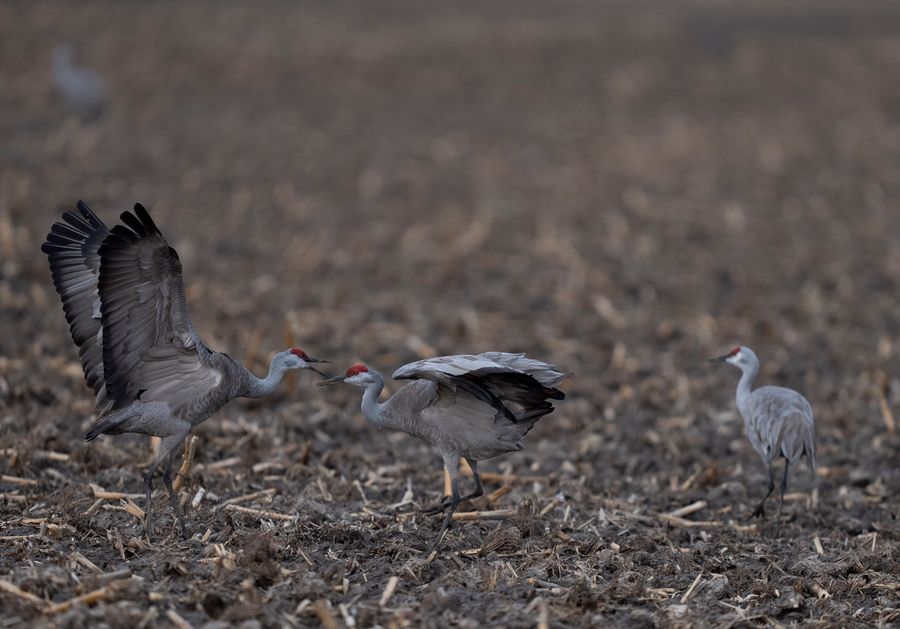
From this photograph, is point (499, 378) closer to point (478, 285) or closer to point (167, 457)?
point (167, 457)

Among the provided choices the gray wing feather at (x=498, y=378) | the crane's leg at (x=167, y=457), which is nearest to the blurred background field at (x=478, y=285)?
the crane's leg at (x=167, y=457)

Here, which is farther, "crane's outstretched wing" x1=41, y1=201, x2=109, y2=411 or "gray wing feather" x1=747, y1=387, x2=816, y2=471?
A: "gray wing feather" x1=747, y1=387, x2=816, y2=471

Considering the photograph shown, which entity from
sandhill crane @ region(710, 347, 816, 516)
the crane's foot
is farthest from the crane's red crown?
sandhill crane @ region(710, 347, 816, 516)

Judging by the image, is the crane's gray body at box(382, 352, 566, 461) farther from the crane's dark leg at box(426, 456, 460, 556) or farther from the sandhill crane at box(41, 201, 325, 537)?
the sandhill crane at box(41, 201, 325, 537)

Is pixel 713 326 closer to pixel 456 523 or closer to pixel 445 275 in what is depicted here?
pixel 445 275

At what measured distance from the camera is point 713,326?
11.7m

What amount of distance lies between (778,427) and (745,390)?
715 millimetres

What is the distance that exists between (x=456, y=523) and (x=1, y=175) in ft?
31.6

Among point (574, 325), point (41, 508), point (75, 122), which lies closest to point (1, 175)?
point (75, 122)

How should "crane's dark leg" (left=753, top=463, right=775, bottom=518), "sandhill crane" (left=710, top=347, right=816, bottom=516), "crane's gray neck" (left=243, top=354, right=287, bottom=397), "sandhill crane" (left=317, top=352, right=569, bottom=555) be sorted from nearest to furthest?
"sandhill crane" (left=317, top=352, right=569, bottom=555), "crane's gray neck" (left=243, top=354, right=287, bottom=397), "crane's dark leg" (left=753, top=463, right=775, bottom=518), "sandhill crane" (left=710, top=347, right=816, bottom=516)

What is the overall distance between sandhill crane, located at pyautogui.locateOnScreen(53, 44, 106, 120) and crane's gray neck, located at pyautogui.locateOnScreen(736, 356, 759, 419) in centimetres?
1188

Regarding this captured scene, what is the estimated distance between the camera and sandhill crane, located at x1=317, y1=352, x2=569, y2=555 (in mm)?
6652

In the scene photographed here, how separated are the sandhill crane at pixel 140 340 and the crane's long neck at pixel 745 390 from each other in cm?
346

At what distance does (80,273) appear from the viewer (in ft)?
22.5
